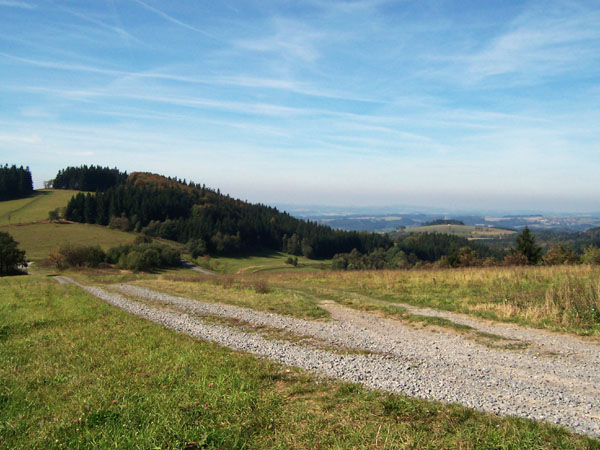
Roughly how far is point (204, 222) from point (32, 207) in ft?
193

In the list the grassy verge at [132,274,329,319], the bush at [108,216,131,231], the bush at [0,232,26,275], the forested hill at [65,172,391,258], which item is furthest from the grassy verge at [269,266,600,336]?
the bush at [108,216,131,231]

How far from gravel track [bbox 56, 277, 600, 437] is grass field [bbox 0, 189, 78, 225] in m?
126

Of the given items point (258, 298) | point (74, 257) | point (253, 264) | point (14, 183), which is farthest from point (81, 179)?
point (258, 298)

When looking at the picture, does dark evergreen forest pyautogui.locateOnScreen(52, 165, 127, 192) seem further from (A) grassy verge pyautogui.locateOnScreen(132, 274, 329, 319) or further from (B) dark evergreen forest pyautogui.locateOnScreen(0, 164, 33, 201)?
(A) grassy verge pyautogui.locateOnScreen(132, 274, 329, 319)

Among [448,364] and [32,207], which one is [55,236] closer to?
[32,207]

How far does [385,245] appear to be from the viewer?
A: 5871 inches

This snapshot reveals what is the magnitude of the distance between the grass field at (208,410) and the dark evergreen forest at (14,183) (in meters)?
169

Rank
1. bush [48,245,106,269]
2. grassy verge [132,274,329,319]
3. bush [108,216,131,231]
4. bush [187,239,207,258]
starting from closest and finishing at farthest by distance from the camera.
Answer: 1. grassy verge [132,274,329,319]
2. bush [48,245,106,269]
3. bush [187,239,207,258]
4. bush [108,216,131,231]

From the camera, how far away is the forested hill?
398ft

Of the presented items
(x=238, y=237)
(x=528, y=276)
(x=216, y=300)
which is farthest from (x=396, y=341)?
(x=238, y=237)

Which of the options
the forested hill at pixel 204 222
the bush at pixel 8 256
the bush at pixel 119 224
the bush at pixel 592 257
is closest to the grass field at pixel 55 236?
the bush at pixel 119 224

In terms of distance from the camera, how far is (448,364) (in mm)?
7594

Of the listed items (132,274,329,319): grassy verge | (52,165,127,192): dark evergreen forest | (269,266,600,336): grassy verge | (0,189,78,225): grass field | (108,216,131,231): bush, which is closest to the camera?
(269,266,600,336): grassy verge

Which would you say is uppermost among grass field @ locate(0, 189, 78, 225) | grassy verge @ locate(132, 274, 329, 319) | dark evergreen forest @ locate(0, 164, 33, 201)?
dark evergreen forest @ locate(0, 164, 33, 201)
